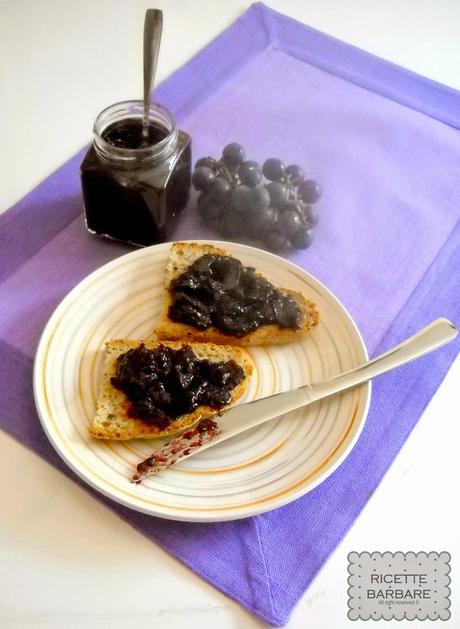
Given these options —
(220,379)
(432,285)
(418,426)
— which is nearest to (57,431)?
(220,379)

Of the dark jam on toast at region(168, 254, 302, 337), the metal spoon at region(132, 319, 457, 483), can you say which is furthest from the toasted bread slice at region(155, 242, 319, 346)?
the metal spoon at region(132, 319, 457, 483)

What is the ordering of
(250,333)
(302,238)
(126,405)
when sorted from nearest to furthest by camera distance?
(126,405) < (250,333) < (302,238)

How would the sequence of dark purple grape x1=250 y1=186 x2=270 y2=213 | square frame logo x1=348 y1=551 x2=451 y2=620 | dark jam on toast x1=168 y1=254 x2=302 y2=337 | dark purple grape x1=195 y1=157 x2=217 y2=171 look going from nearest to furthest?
square frame logo x1=348 y1=551 x2=451 y2=620 → dark jam on toast x1=168 y1=254 x2=302 y2=337 → dark purple grape x1=250 y1=186 x2=270 y2=213 → dark purple grape x1=195 y1=157 x2=217 y2=171

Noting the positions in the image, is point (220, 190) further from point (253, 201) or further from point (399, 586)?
point (399, 586)

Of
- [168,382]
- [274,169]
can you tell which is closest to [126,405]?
[168,382]

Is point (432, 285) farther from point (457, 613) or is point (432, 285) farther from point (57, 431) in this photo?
point (57, 431)

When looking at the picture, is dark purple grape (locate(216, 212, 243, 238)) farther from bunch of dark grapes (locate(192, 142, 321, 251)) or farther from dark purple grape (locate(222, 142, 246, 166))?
dark purple grape (locate(222, 142, 246, 166))
